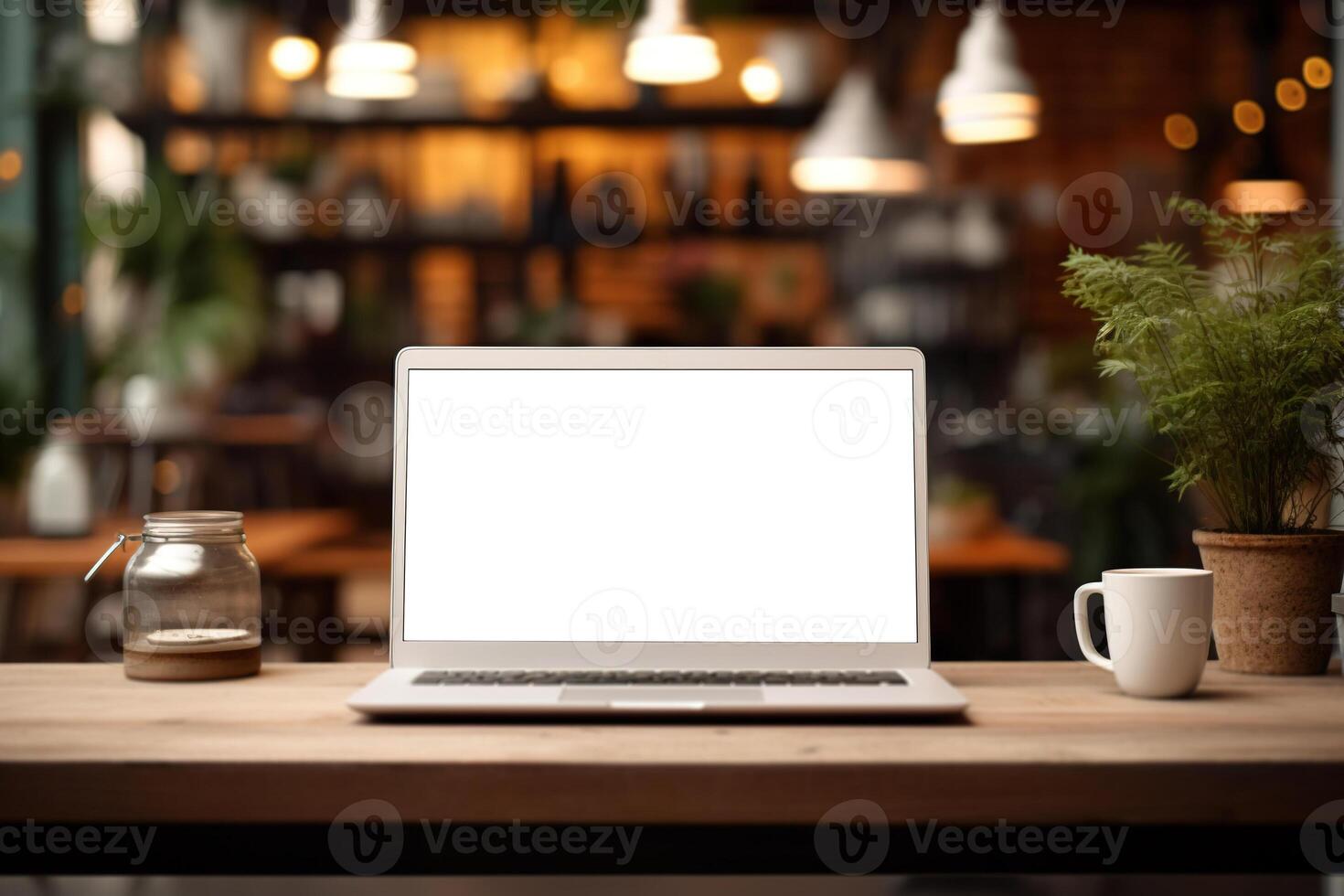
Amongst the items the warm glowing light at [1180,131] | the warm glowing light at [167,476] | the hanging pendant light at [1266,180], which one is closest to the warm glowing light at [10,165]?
the warm glowing light at [167,476]

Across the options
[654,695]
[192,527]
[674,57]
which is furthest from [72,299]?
[654,695]

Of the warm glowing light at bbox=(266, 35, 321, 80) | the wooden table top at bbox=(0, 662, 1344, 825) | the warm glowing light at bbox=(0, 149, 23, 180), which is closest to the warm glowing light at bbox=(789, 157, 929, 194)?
the warm glowing light at bbox=(266, 35, 321, 80)

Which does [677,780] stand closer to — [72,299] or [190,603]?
[190,603]

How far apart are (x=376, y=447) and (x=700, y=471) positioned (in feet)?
11.2

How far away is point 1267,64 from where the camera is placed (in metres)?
3.95

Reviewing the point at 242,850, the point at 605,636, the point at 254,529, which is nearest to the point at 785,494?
the point at 605,636

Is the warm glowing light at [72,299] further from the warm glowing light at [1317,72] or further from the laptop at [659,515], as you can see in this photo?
the warm glowing light at [1317,72]

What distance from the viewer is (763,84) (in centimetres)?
419

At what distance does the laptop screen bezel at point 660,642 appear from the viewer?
42.4 inches

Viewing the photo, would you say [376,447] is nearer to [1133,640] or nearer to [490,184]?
[490,184]

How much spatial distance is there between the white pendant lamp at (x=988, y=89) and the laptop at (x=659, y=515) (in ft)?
7.43

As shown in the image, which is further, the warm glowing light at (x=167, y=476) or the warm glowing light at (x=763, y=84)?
the warm glowing light at (x=763, y=84)

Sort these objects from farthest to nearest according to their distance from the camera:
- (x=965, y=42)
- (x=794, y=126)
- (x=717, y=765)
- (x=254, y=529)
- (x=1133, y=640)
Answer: (x=794, y=126) → (x=254, y=529) → (x=965, y=42) → (x=1133, y=640) → (x=717, y=765)

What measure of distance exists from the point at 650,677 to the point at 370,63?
300 centimetres
